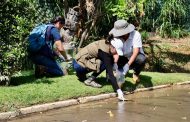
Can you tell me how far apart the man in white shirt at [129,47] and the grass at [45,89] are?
0.52 m

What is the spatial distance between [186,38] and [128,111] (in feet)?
44.0

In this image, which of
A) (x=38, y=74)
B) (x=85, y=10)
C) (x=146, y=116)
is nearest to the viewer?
(x=146, y=116)

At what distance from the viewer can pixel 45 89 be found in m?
9.98

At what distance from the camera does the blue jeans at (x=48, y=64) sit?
11.8 meters

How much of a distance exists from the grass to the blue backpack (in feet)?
2.50

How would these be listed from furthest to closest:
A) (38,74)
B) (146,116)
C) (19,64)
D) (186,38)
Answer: (186,38) < (38,74) < (19,64) < (146,116)

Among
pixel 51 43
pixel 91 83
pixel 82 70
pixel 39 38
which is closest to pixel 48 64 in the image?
pixel 51 43

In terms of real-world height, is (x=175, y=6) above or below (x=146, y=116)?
above

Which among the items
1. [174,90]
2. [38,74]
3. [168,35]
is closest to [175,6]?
[168,35]

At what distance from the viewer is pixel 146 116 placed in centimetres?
860

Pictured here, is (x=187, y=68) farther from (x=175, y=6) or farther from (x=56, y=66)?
(x=56, y=66)

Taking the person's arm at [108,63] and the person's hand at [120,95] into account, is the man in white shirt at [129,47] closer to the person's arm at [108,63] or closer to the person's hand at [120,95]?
the person's arm at [108,63]

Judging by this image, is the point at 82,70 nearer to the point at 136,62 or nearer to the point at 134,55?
the point at 134,55

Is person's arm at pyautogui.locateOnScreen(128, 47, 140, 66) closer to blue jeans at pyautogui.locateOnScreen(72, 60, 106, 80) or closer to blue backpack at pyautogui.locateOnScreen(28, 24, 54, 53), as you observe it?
blue jeans at pyautogui.locateOnScreen(72, 60, 106, 80)
